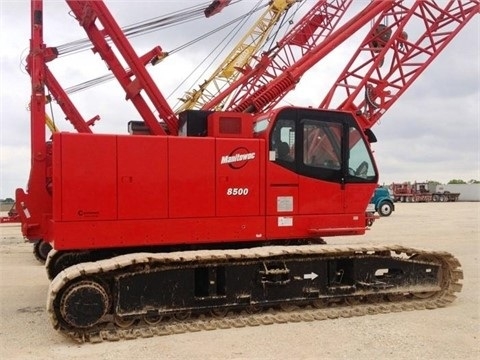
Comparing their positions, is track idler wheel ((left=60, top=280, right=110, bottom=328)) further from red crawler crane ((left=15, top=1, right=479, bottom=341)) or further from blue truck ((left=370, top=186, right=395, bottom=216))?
blue truck ((left=370, top=186, right=395, bottom=216))

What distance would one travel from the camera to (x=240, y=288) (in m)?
7.36

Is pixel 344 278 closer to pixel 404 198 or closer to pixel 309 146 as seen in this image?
pixel 309 146

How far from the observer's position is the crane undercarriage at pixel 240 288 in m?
6.53

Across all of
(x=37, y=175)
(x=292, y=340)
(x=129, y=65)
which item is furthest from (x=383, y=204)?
(x=37, y=175)

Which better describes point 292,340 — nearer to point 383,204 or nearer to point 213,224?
point 213,224

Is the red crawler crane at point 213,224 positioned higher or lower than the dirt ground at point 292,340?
higher

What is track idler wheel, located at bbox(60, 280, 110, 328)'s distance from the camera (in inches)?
253

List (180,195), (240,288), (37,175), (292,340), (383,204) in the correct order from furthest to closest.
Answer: (383,204), (37,175), (240,288), (180,195), (292,340)

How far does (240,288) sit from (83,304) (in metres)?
2.19

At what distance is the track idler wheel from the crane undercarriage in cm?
1

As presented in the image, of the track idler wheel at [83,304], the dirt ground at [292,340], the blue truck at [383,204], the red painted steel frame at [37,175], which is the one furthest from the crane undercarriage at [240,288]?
the blue truck at [383,204]

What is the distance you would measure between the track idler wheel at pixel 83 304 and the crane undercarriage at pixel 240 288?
0.01 metres

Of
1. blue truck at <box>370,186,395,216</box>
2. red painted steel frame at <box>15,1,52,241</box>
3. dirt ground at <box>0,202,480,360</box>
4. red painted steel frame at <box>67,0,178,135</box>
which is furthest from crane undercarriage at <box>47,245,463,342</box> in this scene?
blue truck at <box>370,186,395,216</box>

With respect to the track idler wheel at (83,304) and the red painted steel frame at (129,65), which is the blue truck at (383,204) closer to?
the red painted steel frame at (129,65)
